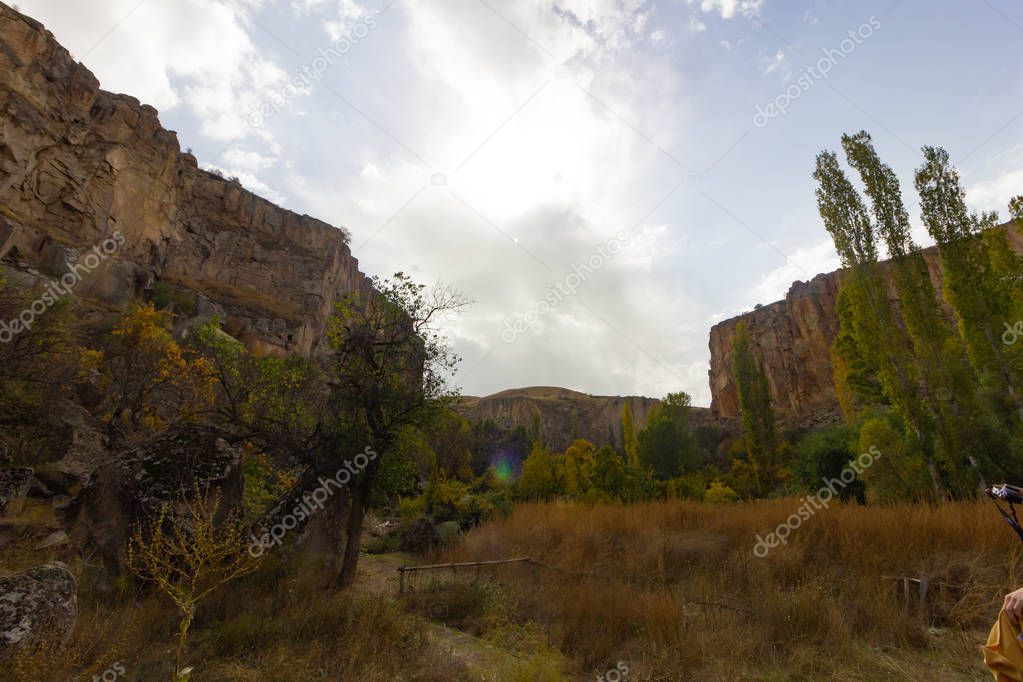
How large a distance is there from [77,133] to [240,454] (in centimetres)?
4758

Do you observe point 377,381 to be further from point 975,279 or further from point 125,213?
point 125,213

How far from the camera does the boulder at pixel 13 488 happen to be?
11.4 metres

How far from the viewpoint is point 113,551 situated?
7852 mm

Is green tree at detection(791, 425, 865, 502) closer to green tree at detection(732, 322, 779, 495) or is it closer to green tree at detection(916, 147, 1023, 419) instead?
green tree at detection(916, 147, 1023, 419)

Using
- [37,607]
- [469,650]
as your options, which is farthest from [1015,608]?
[37,607]

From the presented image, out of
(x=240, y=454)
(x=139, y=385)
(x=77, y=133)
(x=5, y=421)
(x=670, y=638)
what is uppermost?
(x=77, y=133)

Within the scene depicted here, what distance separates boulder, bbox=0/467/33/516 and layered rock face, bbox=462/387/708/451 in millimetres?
76613

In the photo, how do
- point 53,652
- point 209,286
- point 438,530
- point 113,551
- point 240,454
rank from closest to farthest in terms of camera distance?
point 53,652 < point 113,551 < point 240,454 < point 438,530 < point 209,286

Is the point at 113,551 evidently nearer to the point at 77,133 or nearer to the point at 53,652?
the point at 53,652

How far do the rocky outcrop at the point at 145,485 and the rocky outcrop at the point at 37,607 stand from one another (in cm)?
261

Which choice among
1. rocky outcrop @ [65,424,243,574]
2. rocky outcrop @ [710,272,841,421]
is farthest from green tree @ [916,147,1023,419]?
rocky outcrop @ [710,272,841,421]

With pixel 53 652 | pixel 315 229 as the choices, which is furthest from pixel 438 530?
pixel 315 229

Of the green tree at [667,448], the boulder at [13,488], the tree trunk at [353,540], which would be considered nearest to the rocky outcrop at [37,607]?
the tree trunk at [353,540]

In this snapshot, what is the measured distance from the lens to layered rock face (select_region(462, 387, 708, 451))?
91.0 m
